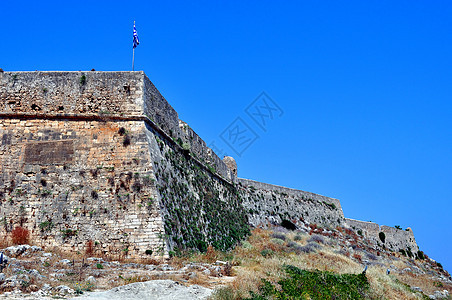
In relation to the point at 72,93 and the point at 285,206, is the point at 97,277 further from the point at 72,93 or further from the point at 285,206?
the point at 285,206

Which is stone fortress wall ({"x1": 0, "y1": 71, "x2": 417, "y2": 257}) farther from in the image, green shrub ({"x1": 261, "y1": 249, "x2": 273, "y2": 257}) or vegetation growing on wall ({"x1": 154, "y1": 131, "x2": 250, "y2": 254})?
green shrub ({"x1": 261, "y1": 249, "x2": 273, "y2": 257})

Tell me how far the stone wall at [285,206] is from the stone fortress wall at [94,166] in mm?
10899

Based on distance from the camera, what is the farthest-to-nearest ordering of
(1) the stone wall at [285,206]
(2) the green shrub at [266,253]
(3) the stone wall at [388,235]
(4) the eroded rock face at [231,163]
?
(3) the stone wall at [388,235]
(1) the stone wall at [285,206]
(4) the eroded rock face at [231,163]
(2) the green shrub at [266,253]

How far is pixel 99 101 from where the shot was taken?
15758mm

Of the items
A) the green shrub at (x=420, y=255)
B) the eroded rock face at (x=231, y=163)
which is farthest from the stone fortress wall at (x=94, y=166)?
the green shrub at (x=420, y=255)

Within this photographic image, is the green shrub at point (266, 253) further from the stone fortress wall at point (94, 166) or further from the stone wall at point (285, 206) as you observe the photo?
the stone wall at point (285, 206)

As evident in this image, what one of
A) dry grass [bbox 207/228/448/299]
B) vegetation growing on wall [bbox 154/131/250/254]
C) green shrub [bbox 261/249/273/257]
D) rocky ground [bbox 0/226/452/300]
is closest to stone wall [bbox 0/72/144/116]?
vegetation growing on wall [bbox 154/131/250/254]

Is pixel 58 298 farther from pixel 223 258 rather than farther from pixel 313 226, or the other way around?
pixel 313 226

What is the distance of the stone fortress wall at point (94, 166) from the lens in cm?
1385

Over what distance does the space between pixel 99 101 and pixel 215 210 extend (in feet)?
27.4

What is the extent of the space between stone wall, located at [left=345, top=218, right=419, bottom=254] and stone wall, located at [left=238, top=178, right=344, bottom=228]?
2437 mm

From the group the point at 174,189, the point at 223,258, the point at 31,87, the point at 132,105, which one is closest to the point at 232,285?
the point at 223,258

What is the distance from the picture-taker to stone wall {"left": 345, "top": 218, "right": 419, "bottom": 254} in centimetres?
4119

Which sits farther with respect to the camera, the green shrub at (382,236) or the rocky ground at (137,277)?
the green shrub at (382,236)
